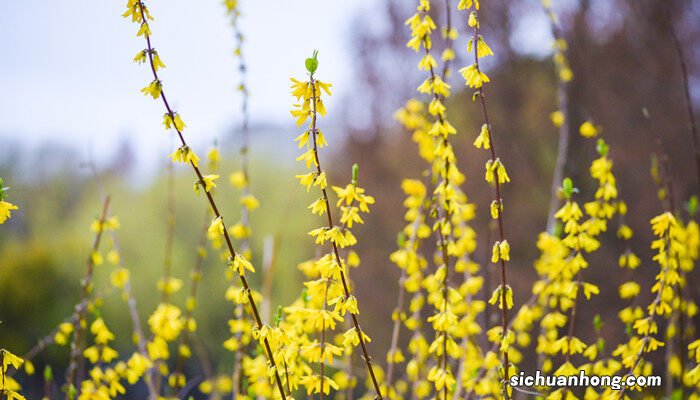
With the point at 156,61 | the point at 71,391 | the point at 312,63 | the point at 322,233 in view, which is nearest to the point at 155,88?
the point at 156,61

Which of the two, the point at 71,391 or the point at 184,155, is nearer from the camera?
the point at 184,155

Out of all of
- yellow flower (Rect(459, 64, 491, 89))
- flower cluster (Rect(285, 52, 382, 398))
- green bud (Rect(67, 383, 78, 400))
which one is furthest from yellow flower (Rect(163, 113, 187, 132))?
green bud (Rect(67, 383, 78, 400))

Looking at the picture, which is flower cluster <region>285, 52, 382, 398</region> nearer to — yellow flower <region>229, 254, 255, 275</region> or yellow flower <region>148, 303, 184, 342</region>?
yellow flower <region>229, 254, 255, 275</region>

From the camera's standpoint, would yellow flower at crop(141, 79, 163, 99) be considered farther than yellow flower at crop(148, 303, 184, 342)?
No

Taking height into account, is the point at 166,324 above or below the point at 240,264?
below

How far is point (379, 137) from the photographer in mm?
8391

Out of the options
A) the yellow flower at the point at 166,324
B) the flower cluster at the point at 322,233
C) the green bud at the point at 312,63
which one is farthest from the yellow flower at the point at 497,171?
the yellow flower at the point at 166,324

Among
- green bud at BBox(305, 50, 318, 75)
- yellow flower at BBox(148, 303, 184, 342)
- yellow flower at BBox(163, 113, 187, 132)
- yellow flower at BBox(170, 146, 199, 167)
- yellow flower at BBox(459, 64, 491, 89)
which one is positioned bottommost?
yellow flower at BBox(148, 303, 184, 342)

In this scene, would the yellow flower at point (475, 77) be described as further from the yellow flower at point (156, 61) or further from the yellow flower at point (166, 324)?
the yellow flower at point (166, 324)

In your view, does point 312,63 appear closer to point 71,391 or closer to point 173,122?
point 173,122

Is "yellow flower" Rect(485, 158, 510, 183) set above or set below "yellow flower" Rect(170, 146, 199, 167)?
above

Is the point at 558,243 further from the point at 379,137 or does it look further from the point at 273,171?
the point at 273,171

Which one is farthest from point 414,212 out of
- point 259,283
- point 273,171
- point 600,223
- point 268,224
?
point 273,171

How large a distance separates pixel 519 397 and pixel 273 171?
34.8 ft
